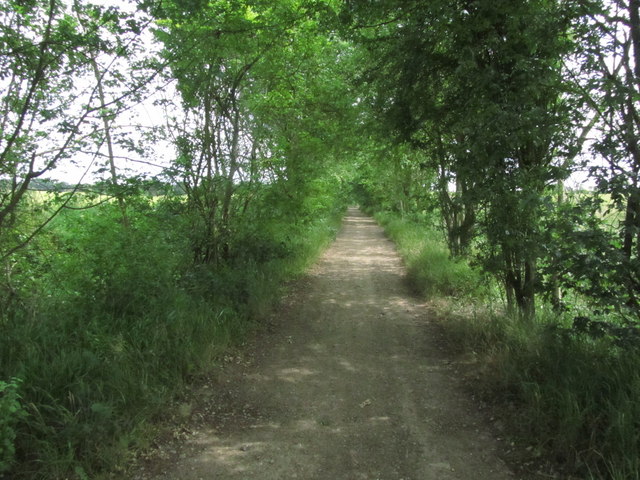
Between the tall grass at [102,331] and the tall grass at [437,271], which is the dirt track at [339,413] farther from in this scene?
the tall grass at [437,271]

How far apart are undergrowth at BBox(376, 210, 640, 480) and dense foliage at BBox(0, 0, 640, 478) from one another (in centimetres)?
3

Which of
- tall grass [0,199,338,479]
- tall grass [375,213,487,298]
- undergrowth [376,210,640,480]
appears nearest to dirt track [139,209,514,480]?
undergrowth [376,210,640,480]

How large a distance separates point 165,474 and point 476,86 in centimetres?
482

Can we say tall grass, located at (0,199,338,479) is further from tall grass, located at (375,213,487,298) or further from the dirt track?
tall grass, located at (375,213,487,298)

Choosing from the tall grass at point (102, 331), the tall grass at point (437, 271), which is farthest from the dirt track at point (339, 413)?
the tall grass at point (437, 271)

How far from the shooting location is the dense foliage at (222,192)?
335 centimetres

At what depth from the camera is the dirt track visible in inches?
125

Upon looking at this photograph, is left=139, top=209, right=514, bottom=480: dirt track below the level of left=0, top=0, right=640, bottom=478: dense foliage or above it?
below

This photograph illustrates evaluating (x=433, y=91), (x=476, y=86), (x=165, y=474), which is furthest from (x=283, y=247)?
(x=165, y=474)

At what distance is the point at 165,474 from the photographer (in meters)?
3.08

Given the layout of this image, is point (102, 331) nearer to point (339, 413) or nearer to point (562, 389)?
point (339, 413)

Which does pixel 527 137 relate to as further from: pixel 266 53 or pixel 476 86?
pixel 266 53

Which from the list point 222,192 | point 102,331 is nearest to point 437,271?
point 222,192

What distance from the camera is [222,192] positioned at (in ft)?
24.0
